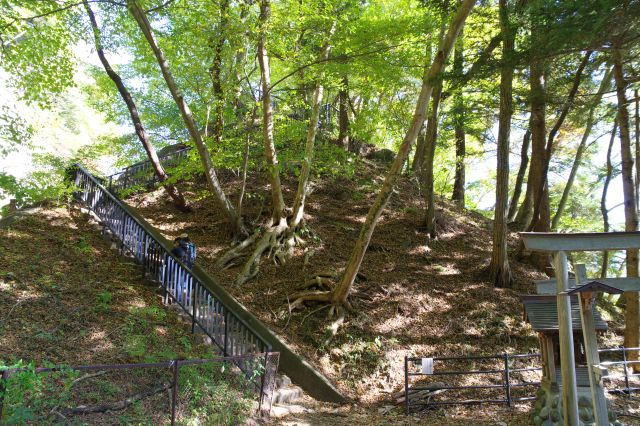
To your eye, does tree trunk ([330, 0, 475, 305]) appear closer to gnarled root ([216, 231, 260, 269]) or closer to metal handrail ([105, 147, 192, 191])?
gnarled root ([216, 231, 260, 269])

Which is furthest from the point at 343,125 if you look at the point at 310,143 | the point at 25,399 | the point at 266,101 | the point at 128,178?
the point at 25,399

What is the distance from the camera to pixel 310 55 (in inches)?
467

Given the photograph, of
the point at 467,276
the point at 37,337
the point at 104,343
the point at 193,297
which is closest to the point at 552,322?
the point at 467,276

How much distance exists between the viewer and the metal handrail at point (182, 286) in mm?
8062

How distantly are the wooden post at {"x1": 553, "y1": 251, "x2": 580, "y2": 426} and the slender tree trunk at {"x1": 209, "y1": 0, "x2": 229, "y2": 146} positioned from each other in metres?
9.30

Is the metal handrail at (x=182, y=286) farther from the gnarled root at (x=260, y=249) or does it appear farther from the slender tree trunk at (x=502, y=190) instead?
the slender tree trunk at (x=502, y=190)

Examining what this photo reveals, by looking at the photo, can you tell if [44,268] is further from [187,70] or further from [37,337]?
[187,70]

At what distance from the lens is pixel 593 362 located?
19.5ft

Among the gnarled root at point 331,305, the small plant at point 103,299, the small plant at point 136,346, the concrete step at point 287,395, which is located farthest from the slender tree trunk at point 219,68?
the concrete step at point 287,395

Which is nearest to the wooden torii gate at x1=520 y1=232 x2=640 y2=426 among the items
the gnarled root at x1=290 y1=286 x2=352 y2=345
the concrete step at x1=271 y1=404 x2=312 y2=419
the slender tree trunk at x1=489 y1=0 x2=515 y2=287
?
the concrete step at x1=271 y1=404 x2=312 y2=419

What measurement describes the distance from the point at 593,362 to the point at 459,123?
302 inches

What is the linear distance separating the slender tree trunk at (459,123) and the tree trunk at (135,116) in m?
9.36

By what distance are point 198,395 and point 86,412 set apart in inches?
54.9

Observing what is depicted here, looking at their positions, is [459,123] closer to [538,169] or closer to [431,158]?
[431,158]
